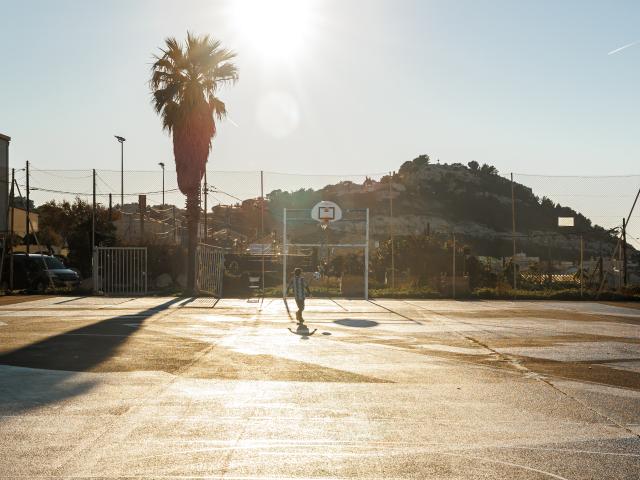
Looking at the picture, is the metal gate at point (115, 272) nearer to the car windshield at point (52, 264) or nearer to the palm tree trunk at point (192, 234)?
the palm tree trunk at point (192, 234)

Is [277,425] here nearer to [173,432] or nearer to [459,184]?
[173,432]

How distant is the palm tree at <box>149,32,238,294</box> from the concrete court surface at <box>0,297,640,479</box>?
48.7 ft

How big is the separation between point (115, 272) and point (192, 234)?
3.50m

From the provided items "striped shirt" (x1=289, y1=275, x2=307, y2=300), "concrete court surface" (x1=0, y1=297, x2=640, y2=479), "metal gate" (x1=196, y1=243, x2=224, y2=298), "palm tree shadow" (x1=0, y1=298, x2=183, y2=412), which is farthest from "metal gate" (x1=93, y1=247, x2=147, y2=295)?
"concrete court surface" (x1=0, y1=297, x2=640, y2=479)

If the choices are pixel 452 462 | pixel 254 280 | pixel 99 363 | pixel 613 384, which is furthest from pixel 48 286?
pixel 452 462

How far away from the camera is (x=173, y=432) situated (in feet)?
22.7

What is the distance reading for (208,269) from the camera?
102ft

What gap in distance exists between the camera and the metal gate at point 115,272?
30.2 m

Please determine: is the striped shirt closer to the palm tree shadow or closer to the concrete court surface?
the concrete court surface

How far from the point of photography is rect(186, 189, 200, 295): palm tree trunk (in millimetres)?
30055

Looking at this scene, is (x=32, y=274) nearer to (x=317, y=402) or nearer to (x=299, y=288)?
(x=299, y=288)

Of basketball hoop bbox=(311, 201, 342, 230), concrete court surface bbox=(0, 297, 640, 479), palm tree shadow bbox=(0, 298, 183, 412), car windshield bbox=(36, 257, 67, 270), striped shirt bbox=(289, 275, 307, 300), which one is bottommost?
concrete court surface bbox=(0, 297, 640, 479)

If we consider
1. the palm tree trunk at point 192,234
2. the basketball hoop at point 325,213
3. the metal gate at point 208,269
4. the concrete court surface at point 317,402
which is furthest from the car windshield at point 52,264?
the concrete court surface at point 317,402

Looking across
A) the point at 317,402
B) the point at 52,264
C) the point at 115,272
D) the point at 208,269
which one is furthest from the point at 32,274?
the point at 317,402
